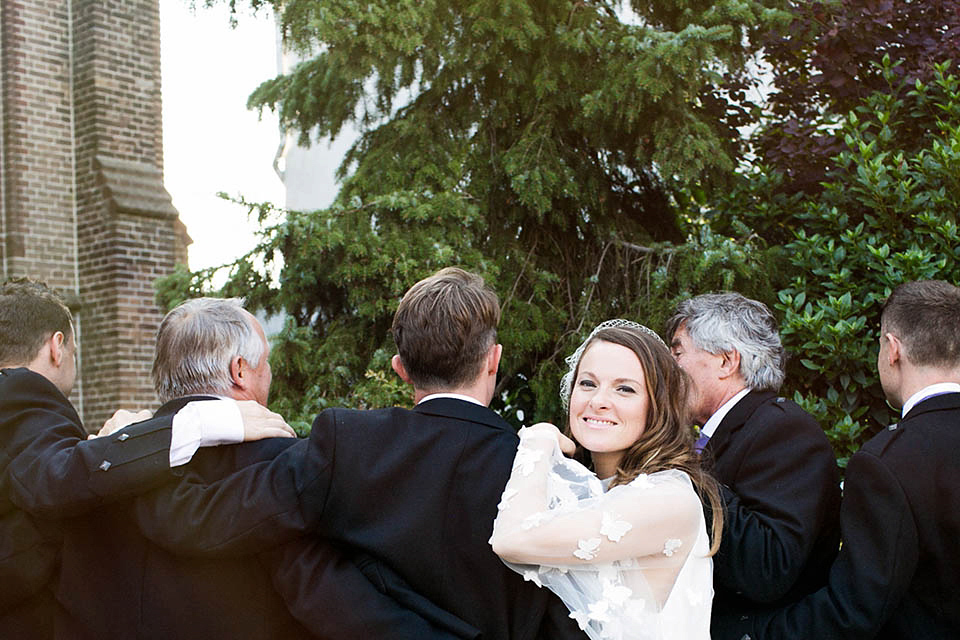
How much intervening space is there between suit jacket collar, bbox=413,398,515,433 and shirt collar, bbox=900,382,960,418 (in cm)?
120

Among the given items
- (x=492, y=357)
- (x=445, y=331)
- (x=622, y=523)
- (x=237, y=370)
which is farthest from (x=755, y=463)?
(x=237, y=370)

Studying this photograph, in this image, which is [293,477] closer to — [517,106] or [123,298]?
[517,106]

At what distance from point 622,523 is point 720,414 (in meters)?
0.88

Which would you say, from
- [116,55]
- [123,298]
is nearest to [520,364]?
[123,298]

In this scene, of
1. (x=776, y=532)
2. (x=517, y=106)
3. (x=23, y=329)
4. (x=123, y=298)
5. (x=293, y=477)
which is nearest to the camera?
(x=293, y=477)

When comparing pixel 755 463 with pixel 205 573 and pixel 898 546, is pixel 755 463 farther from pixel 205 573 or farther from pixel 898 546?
pixel 205 573

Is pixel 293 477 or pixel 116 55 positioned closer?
pixel 293 477

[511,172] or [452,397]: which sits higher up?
[511,172]

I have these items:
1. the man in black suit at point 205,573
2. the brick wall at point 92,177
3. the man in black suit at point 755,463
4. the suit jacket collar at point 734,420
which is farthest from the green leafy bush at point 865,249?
the brick wall at point 92,177

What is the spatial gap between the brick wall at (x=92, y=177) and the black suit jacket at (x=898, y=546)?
9.11 m

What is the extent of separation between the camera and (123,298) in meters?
10.5

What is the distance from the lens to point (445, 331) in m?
2.49

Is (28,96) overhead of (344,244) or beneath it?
overhead

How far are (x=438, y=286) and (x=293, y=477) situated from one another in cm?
62
